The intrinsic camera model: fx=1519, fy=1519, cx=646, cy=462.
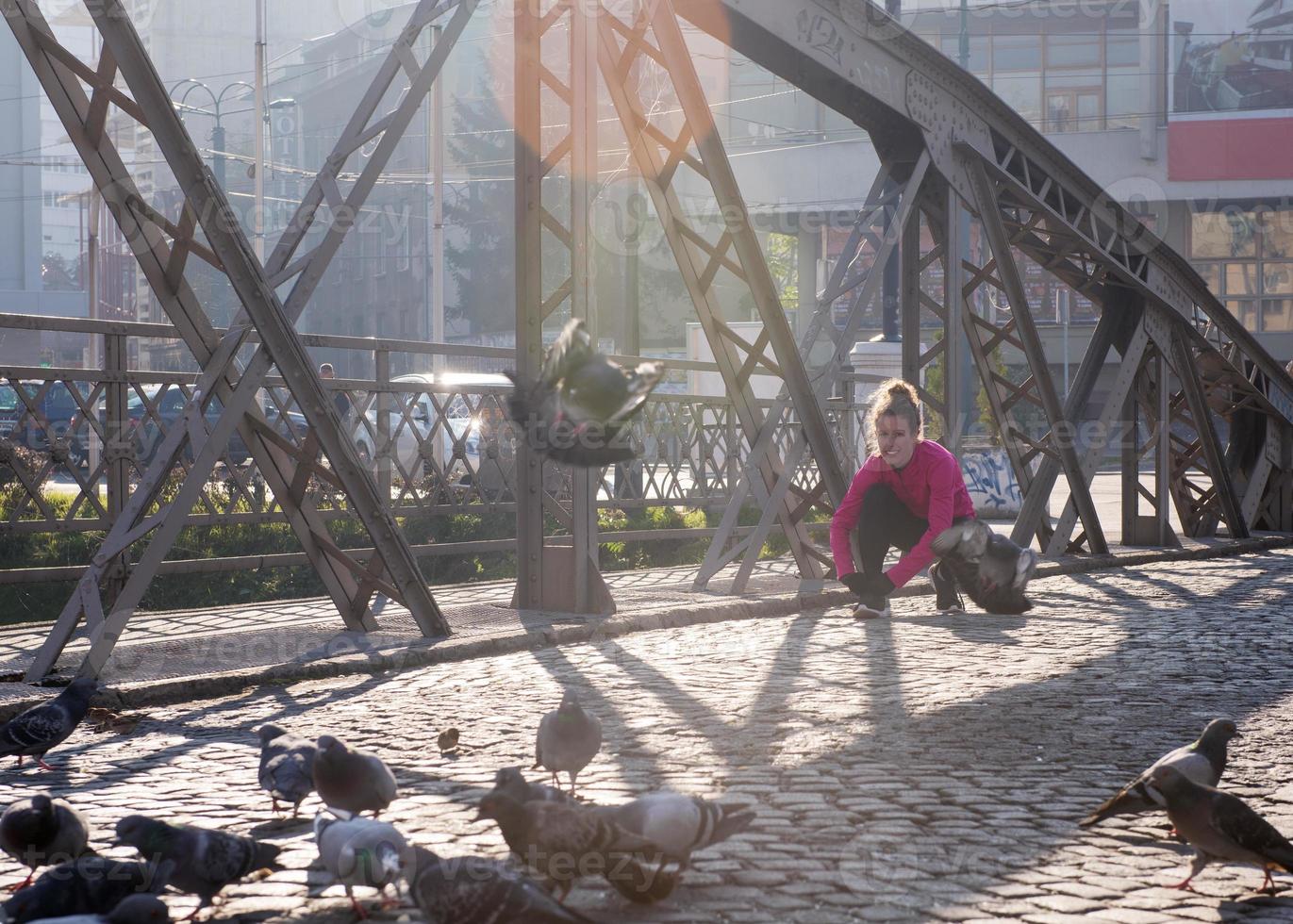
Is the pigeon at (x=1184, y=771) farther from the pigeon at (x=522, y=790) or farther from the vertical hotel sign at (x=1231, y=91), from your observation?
the vertical hotel sign at (x=1231, y=91)

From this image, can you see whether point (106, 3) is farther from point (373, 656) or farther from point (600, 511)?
point (600, 511)

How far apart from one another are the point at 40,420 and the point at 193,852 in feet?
24.7

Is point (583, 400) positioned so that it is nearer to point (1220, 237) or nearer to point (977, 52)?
point (1220, 237)

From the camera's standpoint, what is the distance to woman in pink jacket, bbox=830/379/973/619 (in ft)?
31.3

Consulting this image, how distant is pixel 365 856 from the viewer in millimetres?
3482

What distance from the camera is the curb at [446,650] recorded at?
6.58m

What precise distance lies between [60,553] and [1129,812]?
997 centimetres

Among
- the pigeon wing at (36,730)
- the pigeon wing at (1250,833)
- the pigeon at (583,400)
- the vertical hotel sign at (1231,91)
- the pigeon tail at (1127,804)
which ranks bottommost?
the pigeon wing at (36,730)

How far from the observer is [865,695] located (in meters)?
6.53

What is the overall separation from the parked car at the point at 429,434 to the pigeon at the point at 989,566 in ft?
16.1

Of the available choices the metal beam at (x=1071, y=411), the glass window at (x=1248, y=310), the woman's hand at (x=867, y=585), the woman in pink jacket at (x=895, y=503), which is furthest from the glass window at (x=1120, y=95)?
the woman's hand at (x=867, y=585)

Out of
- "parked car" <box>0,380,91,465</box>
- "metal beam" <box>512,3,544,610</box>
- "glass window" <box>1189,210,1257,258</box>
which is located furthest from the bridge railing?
"glass window" <box>1189,210,1257,258</box>

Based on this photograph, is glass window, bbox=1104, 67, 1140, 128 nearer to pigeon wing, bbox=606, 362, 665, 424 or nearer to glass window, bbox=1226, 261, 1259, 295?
glass window, bbox=1226, 261, 1259, 295

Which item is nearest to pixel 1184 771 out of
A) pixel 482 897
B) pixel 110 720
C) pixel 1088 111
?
pixel 482 897
